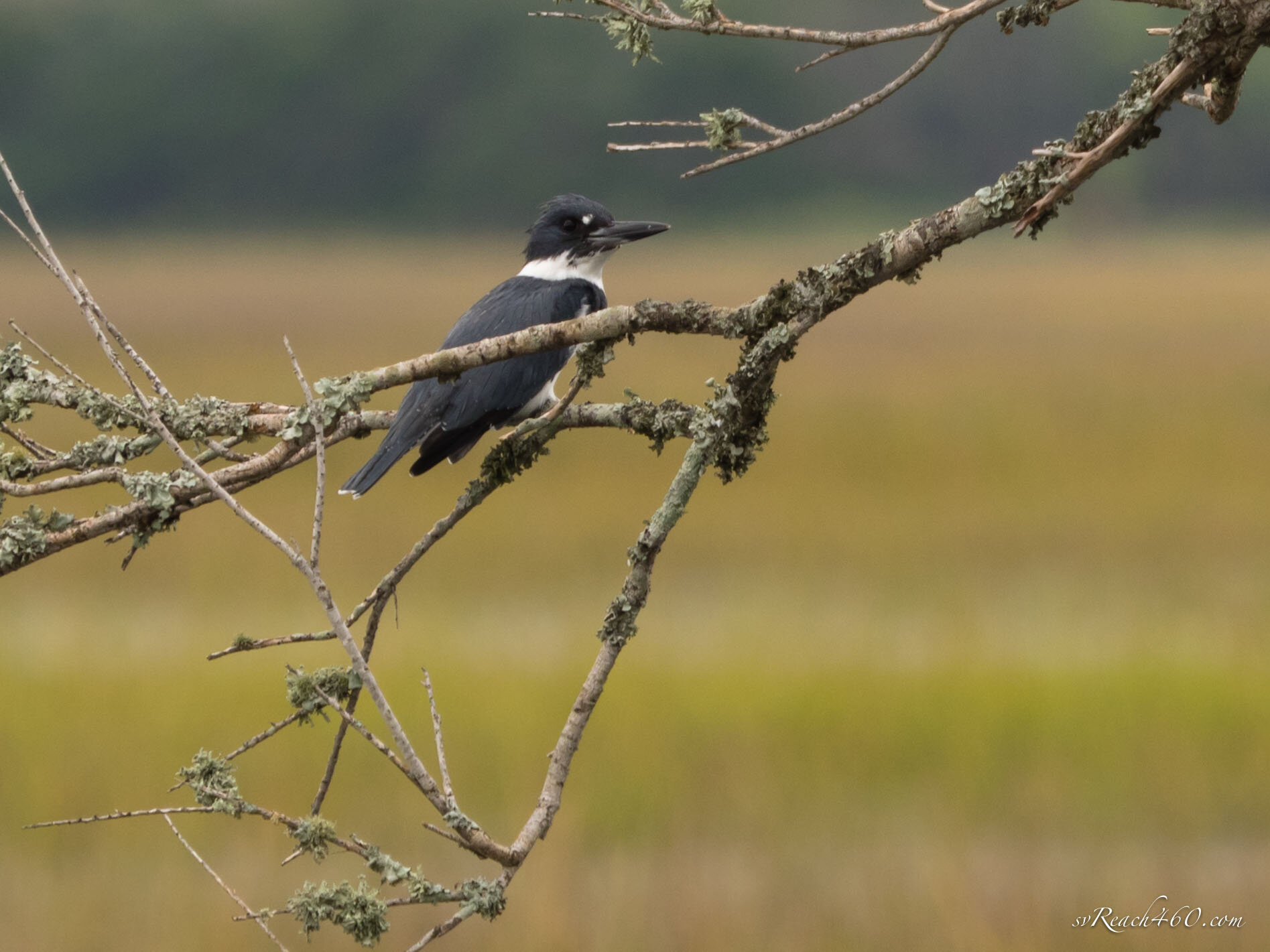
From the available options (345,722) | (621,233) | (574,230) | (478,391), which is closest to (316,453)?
(345,722)

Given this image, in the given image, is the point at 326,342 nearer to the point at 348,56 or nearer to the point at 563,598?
the point at 563,598

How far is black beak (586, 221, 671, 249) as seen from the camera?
5914 mm

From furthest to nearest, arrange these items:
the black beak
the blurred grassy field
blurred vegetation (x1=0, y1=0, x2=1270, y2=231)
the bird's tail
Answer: blurred vegetation (x1=0, y1=0, x2=1270, y2=231) → the blurred grassy field → the black beak → the bird's tail

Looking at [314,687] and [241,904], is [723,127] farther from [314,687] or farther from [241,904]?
[241,904]

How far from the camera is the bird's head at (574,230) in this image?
20.5 ft

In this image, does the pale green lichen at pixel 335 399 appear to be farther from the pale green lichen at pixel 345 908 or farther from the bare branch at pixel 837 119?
the pale green lichen at pixel 345 908

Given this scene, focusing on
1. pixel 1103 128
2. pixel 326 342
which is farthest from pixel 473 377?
pixel 326 342

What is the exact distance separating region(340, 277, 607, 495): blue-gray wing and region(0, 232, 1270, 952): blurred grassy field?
144 cm

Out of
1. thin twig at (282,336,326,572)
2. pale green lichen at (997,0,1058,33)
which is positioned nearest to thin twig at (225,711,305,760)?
thin twig at (282,336,326,572)

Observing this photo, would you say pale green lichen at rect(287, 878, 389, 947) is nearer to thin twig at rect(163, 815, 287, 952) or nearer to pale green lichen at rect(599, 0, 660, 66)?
thin twig at rect(163, 815, 287, 952)

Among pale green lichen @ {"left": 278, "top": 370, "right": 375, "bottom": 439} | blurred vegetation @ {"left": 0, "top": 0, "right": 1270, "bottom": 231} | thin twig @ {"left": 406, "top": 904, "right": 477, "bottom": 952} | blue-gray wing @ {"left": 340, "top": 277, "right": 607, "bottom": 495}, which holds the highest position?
blurred vegetation @ {"left": 0, "top": 0, "right": 1270, "bottom": 231}

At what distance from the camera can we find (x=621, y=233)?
6141mm

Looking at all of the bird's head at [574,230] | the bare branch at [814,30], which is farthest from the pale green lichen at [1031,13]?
the bird's head at [574,230]

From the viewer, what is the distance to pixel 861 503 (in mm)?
20094
